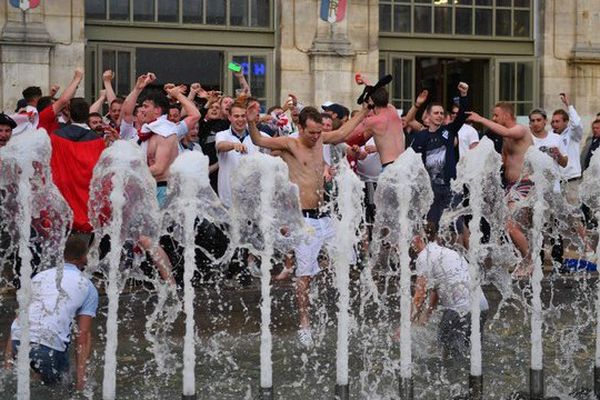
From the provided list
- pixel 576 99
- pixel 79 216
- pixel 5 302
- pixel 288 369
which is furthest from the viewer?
pixel 576 99

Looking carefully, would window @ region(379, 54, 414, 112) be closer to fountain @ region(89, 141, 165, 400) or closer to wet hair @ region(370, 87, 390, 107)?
wet hair @ region(370, 87, 390, 107)

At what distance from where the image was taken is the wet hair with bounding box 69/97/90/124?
9.96 m

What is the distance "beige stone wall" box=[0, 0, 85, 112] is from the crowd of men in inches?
110

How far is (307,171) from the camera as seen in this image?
9062mm

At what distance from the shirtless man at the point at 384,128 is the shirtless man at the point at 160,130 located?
5.26ft

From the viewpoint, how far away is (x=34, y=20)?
14.7 metres

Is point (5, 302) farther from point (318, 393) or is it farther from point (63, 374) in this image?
point (318, 393)

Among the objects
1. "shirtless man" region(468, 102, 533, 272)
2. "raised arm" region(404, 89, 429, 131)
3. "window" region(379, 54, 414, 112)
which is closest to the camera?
"shirtless man" region(468, 102, 533, 272)

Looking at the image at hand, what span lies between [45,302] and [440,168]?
494 cm

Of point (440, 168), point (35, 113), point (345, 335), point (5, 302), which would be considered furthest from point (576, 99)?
point (345, 335)

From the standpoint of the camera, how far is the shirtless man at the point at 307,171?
8758 mm

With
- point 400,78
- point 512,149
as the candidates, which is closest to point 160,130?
point 512,149

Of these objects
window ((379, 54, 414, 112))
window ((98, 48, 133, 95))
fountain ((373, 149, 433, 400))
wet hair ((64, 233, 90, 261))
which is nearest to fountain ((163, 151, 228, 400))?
wet hair ((64, 233, 90, 261))

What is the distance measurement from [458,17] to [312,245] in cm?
923
